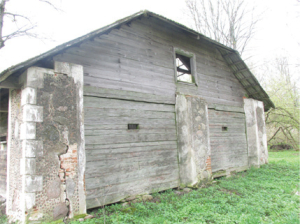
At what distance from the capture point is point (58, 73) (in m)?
4.45

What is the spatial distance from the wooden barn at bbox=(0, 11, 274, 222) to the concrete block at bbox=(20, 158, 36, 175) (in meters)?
0.02

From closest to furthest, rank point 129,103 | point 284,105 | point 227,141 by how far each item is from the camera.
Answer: point 129,103 < point 227,141 < point 284,105

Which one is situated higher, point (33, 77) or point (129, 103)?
point (33, 77)

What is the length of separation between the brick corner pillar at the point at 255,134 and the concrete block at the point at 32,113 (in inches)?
333

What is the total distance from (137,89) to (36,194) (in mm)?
3337

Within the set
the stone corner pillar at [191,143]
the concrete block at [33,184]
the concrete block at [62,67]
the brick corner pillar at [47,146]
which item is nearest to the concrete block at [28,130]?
the brick corner pillar at [47,146]

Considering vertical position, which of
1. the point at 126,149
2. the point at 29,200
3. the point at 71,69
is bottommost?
the point at 29,200

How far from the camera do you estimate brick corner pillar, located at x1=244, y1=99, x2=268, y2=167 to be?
9.81m

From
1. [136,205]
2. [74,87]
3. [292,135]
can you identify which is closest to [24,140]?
[74,87]

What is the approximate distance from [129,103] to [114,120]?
2.09 feet

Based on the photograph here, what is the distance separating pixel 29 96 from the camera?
404 centimetres

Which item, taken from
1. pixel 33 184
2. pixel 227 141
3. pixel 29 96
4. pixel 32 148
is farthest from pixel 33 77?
pixel 227 141

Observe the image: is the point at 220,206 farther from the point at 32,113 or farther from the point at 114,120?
the point at 32,113

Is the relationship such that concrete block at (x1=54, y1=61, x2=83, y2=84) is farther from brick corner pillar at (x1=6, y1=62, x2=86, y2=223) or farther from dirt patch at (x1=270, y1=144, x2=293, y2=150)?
dirt patch at (x1=270, y1=144, x2=293, y2=150)
